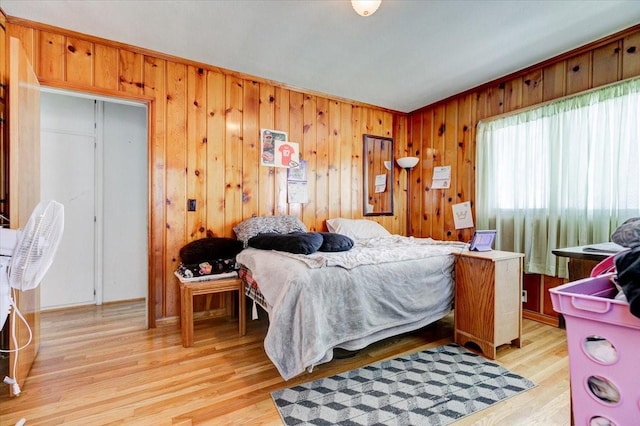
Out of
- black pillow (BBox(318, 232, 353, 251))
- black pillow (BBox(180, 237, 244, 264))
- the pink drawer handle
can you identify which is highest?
the pink drawer handle

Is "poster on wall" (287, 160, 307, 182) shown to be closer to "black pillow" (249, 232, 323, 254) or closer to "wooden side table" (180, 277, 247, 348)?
"black pillow" (249, 232, 323, 254)

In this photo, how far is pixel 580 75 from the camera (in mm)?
2504

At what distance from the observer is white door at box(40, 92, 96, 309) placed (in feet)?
9.64

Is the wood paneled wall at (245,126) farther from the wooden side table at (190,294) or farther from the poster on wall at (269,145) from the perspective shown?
the wooden side table at (190,294)

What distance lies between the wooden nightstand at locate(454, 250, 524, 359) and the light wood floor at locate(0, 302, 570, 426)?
0.48 ft

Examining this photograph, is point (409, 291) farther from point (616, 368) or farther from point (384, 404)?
point (616, 368)

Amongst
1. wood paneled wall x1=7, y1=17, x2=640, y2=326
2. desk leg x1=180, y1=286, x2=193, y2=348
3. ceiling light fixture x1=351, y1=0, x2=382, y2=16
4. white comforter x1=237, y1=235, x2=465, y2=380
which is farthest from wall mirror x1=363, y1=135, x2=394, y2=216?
desk leg x1=180, y1=286, x2=193, y2=348

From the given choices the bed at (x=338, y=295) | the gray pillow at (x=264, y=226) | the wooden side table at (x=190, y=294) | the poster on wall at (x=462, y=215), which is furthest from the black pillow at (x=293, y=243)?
the poster on wall at (x=462, y=215)

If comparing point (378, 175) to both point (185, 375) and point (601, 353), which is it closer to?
point (185, 375)

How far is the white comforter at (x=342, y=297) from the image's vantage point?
5.35 feet

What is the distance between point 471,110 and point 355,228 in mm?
1878

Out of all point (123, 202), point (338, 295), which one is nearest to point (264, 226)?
point (338, 295)

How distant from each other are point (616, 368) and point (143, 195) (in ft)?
12.8

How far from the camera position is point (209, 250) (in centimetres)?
252
